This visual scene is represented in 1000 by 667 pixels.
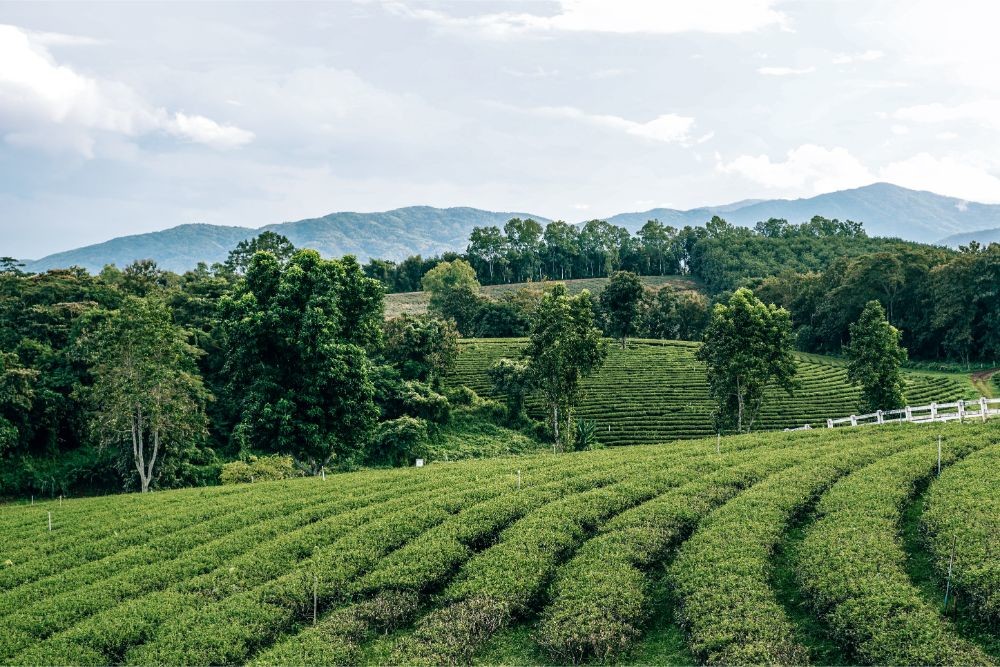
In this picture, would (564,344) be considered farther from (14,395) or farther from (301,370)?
(14,395)

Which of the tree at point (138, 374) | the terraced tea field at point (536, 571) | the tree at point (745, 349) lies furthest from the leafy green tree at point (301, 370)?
the tree at point (745, 349)

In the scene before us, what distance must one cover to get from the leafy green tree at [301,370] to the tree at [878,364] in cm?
3256

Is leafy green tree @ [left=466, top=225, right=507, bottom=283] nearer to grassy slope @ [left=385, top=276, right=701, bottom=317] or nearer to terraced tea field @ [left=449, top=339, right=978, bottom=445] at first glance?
grassy slope @ [left=385, top=276, right=701, bottom=317]


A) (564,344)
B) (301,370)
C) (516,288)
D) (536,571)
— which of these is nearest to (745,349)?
(564,344)

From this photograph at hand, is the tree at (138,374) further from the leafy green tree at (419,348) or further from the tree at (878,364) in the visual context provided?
the tree at (878,364)

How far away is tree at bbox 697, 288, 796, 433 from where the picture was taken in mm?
43656

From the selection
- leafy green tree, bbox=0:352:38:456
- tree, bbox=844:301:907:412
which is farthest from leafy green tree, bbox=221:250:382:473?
tree, bbox=844:301:907:412

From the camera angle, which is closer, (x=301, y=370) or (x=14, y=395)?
(x=301, y=370)

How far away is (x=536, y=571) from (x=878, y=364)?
4039 cm

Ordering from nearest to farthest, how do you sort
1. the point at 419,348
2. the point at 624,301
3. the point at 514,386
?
the point at 514,386 < the point at 419,348 < the point at 624,301

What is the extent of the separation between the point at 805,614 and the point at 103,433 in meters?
34.7

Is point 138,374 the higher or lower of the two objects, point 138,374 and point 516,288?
the lower

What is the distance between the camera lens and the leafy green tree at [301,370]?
32344mm

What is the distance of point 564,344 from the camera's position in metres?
45.0
